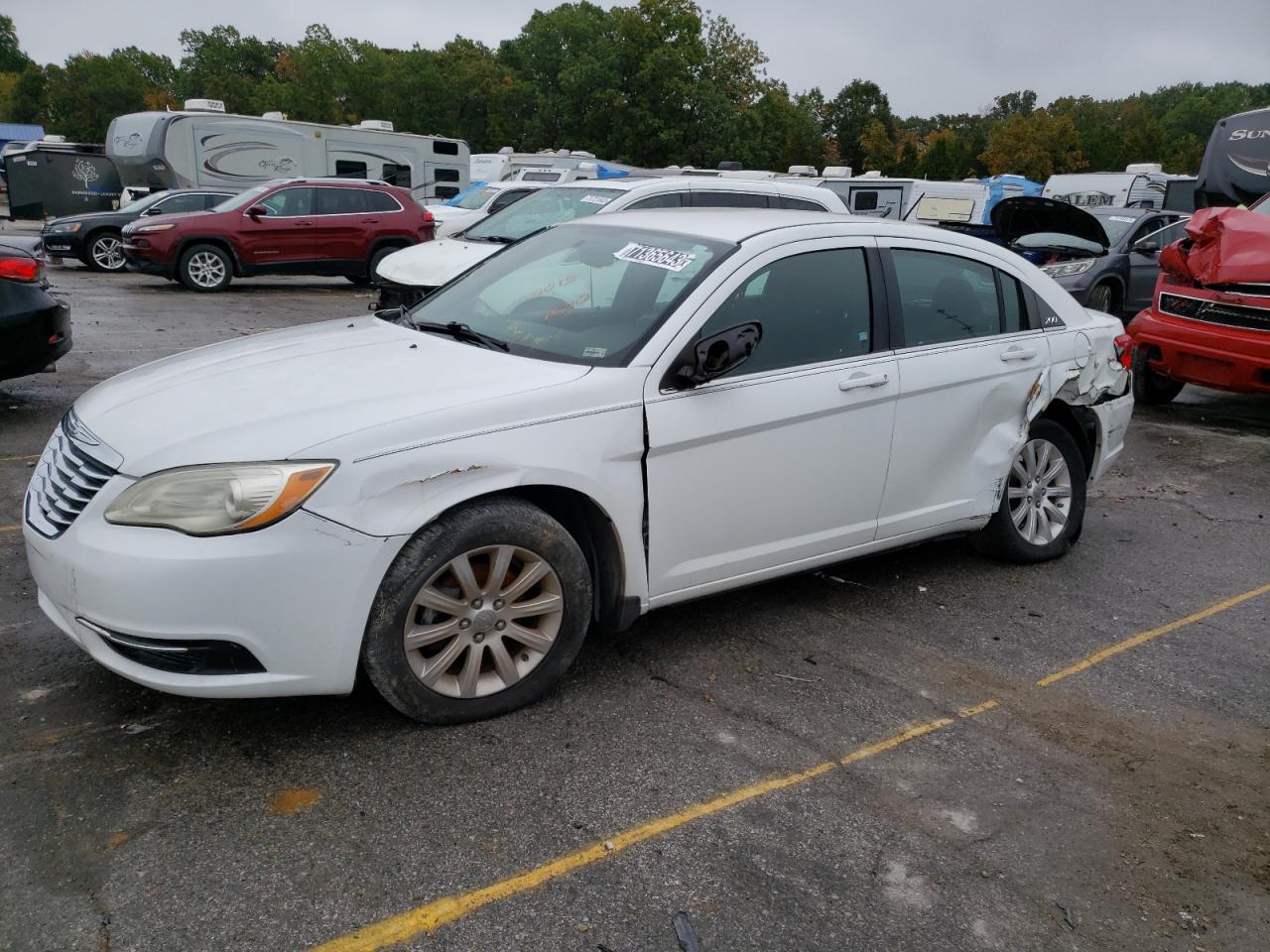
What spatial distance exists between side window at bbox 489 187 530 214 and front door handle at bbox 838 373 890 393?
11.4m

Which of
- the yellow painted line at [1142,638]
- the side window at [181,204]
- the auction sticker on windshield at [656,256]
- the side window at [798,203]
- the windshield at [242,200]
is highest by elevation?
the auction sticker on windshield at [656,256]

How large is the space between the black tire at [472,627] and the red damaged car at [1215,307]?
680cm

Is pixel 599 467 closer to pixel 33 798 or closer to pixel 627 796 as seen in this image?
pixel 627 796

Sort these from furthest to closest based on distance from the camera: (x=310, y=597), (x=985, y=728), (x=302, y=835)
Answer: (x=985, y=728) < (x=310, y=597) < (x=302, y=835)

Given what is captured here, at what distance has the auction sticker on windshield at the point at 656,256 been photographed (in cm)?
413

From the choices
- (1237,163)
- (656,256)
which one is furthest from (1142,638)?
(1237,163)

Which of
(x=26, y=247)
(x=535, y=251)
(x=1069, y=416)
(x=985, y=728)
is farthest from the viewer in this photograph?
(x=26, y=247)

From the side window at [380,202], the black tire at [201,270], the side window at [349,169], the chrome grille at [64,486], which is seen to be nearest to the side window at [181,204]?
the black tire at [201,270]

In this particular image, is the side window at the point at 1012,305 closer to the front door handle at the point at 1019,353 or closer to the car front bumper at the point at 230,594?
the front door handle at the point at 1019,353

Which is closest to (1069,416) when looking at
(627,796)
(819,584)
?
(819,584)

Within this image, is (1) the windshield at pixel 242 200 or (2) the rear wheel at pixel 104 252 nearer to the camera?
(1) the windshield at pixel 242 200

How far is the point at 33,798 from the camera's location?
2.98 m

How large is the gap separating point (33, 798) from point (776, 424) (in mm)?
2630

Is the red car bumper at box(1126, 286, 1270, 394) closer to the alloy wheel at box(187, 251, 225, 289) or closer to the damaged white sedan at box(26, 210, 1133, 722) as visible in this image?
the damaged white sedan at box(26, 210, 1133, 722)
